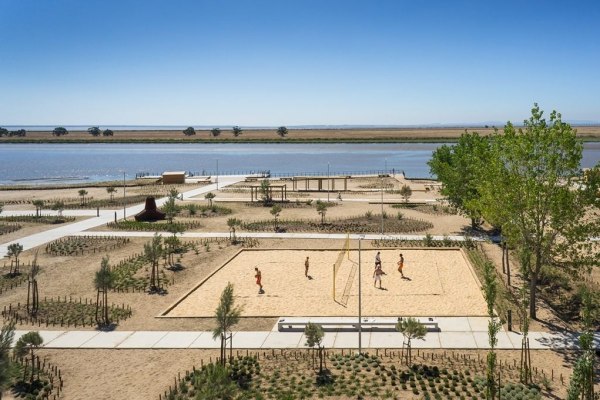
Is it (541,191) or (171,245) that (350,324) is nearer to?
(541,191)

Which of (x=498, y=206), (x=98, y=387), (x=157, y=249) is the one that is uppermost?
(x=498, y=206)

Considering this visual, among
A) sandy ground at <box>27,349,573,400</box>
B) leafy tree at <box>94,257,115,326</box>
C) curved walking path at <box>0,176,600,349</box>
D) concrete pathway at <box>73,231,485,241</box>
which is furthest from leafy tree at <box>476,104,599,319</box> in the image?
leafy tree at <box>94,257,115,326</box>

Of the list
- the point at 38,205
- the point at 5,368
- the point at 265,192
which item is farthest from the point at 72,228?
the point at 5,368

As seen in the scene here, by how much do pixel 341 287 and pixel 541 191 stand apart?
38.8ft

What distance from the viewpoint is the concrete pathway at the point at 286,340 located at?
21.1m

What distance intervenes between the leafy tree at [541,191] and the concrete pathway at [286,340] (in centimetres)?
333

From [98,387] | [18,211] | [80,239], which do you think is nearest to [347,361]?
[98,387]

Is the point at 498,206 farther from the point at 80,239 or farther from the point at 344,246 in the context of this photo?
the point at 80,239

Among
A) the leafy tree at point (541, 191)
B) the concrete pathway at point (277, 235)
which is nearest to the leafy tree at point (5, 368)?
the leafy tree at point (541, 191)

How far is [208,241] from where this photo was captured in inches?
1649

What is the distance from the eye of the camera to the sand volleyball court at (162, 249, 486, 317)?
25.6 m

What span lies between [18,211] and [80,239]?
69.8ft

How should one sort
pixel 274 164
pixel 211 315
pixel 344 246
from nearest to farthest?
pixel 211 315
pixel 344 246
pixel 274 164

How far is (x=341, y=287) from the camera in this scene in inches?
1156
